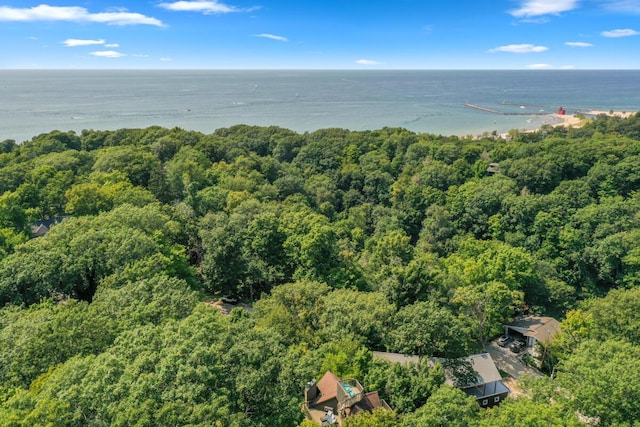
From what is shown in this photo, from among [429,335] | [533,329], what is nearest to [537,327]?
[533,329]

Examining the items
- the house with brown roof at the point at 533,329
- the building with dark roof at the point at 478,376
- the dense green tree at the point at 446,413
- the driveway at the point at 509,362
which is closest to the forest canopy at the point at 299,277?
the dense green tree at the point at 446,413

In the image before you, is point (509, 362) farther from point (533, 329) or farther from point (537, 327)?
point (537, 327)

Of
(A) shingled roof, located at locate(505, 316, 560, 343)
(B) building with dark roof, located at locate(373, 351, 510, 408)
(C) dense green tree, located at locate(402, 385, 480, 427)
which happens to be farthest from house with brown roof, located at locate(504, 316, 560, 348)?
(C) dense green tree, located at locate(402, 385, 480, 427)

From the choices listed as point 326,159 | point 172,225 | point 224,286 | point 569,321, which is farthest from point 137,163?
point 569,321

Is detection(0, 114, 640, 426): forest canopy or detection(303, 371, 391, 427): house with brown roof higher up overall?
detection(0, 114, 640, 426): forest canopy

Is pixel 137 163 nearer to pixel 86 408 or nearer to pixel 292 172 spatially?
pixel 292 172

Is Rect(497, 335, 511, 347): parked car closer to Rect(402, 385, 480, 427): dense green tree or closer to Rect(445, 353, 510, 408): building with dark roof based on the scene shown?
Rect(445, 353, 510, 408): building with dark roof

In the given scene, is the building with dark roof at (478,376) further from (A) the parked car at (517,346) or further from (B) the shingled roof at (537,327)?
(B) the shingled roof at (537,327)
